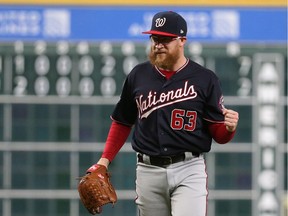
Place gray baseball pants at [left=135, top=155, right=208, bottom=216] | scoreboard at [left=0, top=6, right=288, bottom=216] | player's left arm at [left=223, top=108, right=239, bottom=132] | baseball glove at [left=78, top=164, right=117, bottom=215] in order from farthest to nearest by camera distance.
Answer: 1. scoreboard at [left=0, top=6, right=288, bottom=216]
2. baseball glove at [left=78, top=164, right=117, bottom=215]
3. gray baseball pants at [left=135, top=155, right=208, bottom=216]
4. player's left arm at [left=223, top=108, right=239, bottom=132]

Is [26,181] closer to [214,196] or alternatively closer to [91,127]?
[91,127]

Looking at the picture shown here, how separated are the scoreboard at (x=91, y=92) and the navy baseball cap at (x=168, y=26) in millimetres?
4889

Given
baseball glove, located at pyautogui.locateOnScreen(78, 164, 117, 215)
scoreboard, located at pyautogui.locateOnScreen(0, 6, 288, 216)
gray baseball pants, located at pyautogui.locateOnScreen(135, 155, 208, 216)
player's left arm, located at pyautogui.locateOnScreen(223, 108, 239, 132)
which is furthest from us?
scoreboard, located at pyautogui.locateOnScreen(0, 6, 288, 216)

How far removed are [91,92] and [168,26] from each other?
196 inches

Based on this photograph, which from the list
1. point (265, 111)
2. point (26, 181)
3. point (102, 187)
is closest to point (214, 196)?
point (265, 111)

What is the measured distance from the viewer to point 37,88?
10719mm

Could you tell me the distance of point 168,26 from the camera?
226 inches

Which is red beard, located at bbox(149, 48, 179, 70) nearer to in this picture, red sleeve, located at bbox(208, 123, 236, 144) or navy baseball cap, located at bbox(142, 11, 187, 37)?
navy baseball cap, located at bbox(142, 11, 187, 37)

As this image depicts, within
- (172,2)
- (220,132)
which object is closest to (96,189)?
(220,132)

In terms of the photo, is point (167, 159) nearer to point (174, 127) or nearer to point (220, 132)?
point (174, 127)

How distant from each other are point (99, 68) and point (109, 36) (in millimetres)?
322

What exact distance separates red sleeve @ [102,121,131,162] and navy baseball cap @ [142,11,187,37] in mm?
544

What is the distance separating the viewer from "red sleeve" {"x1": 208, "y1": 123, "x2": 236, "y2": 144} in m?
5.72

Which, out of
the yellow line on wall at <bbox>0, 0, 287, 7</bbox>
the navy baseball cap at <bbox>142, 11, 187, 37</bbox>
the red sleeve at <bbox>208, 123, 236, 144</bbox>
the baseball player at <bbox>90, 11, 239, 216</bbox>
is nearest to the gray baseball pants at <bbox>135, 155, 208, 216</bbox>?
the baseball player at <bbox>90, 11, 239, 216</bbox>
